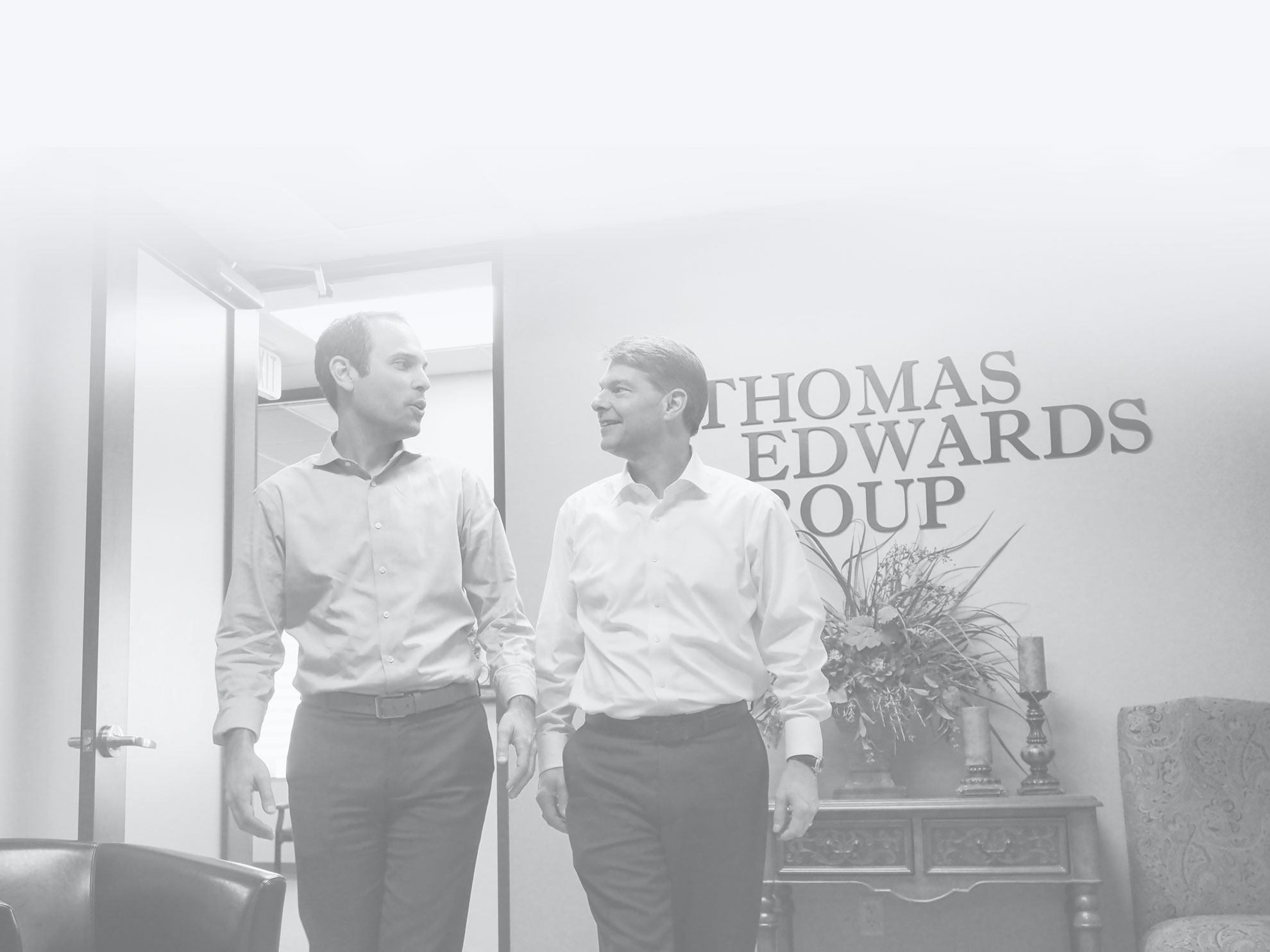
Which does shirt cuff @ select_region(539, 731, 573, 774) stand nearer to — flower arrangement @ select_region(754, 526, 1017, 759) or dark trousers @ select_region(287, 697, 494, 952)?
dark trousers @ select_region(287, 697, 494, 952)

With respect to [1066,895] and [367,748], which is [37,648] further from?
[1066,895]

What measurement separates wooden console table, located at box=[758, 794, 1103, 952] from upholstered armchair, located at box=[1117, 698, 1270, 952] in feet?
0.40

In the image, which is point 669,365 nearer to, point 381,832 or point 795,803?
point 795,803

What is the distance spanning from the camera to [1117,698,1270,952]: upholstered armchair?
9.57ft

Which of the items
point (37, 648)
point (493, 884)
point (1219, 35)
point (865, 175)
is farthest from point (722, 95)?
point (493, 884)

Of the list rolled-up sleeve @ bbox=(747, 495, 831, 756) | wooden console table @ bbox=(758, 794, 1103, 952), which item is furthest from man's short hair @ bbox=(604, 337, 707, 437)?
wooden console table @ bbox=(758, 794, 1103, 952)

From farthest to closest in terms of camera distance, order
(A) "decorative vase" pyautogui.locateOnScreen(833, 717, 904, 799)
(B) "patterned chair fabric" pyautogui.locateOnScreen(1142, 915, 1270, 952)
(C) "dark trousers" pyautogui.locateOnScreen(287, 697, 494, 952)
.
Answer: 1. (A) "decorative vase" pyautogui.locateOnScreen(833, 717, 904, 799)
2. (B) "patterned chair fabric" pyautogui.locateOnScreen(1142, 915, 1270, 952)
3. (C) "dark trousers" pyautogui.locateOnScreen(287, 697, 494, 952)

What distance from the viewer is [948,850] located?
312 centimetres

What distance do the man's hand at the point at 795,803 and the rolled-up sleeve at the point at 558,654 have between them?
39cm

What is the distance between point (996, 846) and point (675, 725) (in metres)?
1.54

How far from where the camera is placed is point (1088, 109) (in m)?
3.34

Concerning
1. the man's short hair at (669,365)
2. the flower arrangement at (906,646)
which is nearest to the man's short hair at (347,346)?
the man's short hair at (669,365)

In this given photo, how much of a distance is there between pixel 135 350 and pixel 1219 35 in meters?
2.91

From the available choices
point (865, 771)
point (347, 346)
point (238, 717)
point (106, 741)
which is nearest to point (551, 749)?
point (238, 717)
